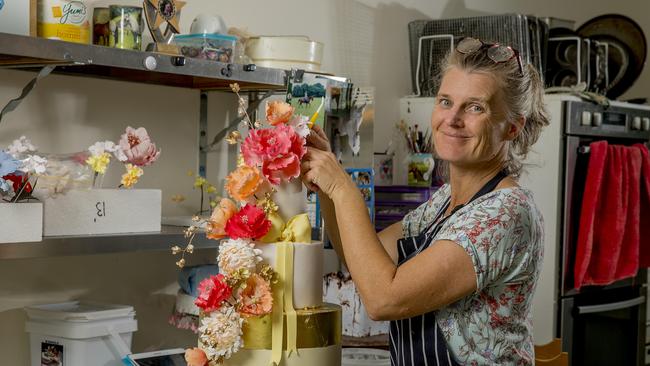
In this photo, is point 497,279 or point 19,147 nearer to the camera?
point 497,279

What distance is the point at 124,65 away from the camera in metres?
2.05

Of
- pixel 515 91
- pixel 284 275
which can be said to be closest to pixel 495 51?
pixel 515 91

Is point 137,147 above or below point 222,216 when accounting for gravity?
above

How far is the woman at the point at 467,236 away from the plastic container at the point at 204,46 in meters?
0.67

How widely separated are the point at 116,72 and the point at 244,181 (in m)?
0.88

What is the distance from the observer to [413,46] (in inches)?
137

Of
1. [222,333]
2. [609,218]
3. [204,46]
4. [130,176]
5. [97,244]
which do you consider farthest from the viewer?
[609,218]

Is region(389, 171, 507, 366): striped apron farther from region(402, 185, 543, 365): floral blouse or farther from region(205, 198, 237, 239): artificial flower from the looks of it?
region(205, 198, 237, 239): artificial flower

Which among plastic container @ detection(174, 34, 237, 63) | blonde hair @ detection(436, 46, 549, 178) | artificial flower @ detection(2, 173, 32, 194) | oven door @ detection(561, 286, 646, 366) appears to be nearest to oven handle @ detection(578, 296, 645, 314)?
oven door @ detection(561, 286, 646, 366)

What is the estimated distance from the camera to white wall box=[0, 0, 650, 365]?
2.27 metres

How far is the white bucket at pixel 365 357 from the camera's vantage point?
246 centimetres

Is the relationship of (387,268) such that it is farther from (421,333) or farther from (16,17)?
(16,17)

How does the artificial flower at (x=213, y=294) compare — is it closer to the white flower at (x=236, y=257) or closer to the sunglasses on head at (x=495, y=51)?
the white flower at (x=236, y=257)

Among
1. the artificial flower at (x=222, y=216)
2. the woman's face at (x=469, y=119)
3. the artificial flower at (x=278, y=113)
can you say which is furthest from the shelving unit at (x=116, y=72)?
the woman's face at (x=469, y=119)
